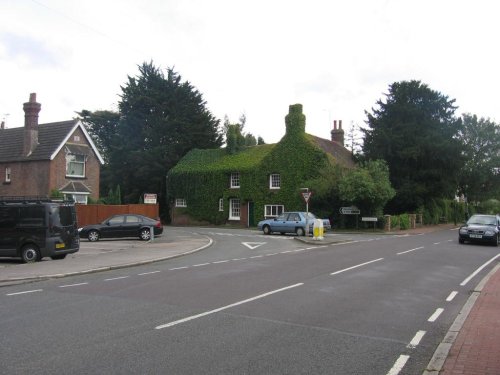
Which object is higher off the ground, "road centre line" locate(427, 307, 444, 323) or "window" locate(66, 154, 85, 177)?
"window" locate(66, 154, 85, 177)

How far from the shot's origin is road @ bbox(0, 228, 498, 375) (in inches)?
222

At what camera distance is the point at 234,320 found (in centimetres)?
765

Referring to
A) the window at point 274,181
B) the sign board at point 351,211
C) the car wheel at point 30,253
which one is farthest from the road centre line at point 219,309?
the window at point 274,181

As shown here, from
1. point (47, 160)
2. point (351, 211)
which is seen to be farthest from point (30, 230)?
point (351, 211)

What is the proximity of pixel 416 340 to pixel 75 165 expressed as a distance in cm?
3415

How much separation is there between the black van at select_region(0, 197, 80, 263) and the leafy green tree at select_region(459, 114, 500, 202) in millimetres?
56392

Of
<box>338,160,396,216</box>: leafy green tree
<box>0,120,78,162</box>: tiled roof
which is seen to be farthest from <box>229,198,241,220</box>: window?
<box>0,120,78,162</box>: tiled roof

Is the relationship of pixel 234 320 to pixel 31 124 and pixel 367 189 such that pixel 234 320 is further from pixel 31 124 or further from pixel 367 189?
pixel 31 124

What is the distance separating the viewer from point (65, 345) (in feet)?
20.4

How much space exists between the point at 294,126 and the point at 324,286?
34.1 m

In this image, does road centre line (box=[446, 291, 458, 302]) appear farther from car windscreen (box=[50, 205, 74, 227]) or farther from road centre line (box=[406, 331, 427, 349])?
car windscreen (box=[50, 205, 74, 227])

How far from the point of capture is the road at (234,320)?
5.63 metres

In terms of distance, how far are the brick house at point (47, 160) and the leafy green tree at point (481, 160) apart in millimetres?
46624

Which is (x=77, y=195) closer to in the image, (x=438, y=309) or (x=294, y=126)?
(x=294, y=126)
